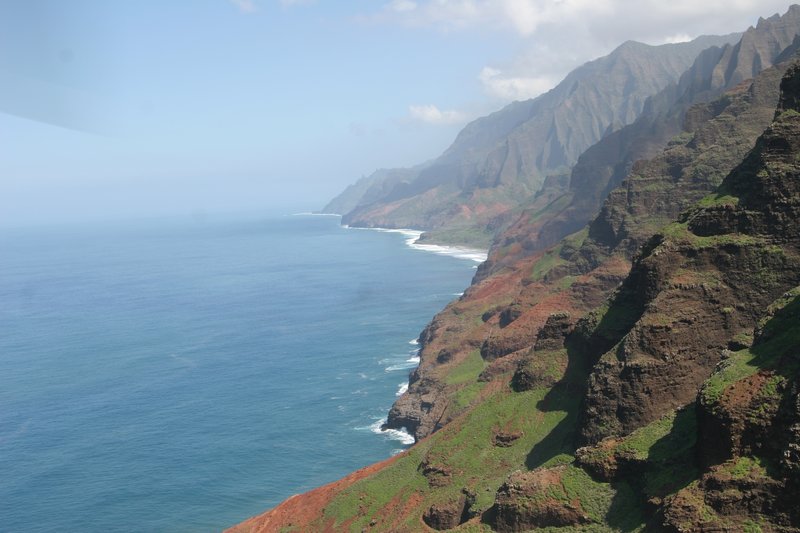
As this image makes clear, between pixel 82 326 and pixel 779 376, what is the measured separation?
620 feet

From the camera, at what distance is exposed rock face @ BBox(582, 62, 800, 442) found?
2325 inches

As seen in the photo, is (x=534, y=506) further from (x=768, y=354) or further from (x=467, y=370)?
(x=467, y=370)

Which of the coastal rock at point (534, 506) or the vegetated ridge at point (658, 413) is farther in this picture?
the coastal rock at point (534, 506)

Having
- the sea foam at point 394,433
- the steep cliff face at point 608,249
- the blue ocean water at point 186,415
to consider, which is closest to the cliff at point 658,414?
the blue ocean water at point 186,415

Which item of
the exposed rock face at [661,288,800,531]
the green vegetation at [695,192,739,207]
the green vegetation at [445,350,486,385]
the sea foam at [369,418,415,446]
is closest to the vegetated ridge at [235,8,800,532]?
the exposed rock face at [661,288,800,531]

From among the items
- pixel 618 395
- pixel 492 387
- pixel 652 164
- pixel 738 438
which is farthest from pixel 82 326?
pixel 738 438

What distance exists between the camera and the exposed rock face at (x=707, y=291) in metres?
59.1

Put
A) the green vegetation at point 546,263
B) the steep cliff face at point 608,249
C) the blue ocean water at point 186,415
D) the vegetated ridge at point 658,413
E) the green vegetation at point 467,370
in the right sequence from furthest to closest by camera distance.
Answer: the green vegetation at point 546,263
the green vegetation at point 467,370
the steep cliff face at point 608,249
the blue ocean water at point 186,415
the vegetated ridge at point 658,413

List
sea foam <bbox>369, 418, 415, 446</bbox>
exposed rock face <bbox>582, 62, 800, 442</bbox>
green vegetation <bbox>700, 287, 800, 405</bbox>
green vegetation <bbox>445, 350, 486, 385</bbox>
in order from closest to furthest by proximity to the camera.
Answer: green vegetation <bbox>700, 287, 800, 405</bbox> < exposed rock face <bbox>582, 62, 800, 442</bbox> < sea foam <bbox>369, 418, 415, 446</bbox> < green vegetation <bbox>445, 350, 486, 385</bbox>

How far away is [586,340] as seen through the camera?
75188mm

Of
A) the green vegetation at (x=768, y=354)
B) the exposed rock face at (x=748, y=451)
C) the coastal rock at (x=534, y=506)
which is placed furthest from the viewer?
the coastal rock at (x=534, y=506)

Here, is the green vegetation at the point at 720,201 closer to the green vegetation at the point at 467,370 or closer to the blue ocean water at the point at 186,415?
the green vegetation at the point at 467,370

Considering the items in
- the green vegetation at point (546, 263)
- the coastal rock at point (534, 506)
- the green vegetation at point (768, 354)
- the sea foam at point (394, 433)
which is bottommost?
the sea foam at point (394, 433)

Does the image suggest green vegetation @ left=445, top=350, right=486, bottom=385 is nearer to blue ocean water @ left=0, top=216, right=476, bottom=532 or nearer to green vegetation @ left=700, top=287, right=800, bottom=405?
blue ocean water @ left=0, top=216, right=476, bottom=532
